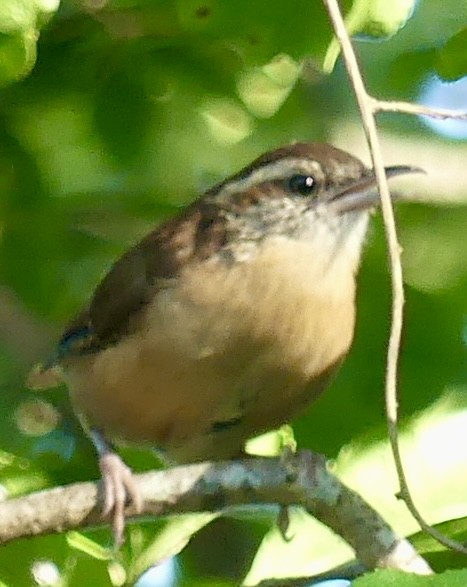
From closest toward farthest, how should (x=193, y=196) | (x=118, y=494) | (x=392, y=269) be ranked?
(x=392, y=269), (x=118, y=494), (x=193, y=196)

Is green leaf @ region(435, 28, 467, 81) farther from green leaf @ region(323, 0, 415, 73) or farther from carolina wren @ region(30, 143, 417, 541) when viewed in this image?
carolina wren @ region(30, 143, 417, 541)

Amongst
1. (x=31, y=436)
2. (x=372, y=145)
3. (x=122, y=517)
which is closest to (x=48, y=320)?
(x=31, y=436)

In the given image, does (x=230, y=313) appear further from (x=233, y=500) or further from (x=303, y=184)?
(x=233, y=500)

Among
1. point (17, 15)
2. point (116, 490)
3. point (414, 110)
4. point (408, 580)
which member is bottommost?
point (408, 580)

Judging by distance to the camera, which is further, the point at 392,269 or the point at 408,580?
the point at 392,269

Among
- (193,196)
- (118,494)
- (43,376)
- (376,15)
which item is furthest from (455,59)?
(43,376)
